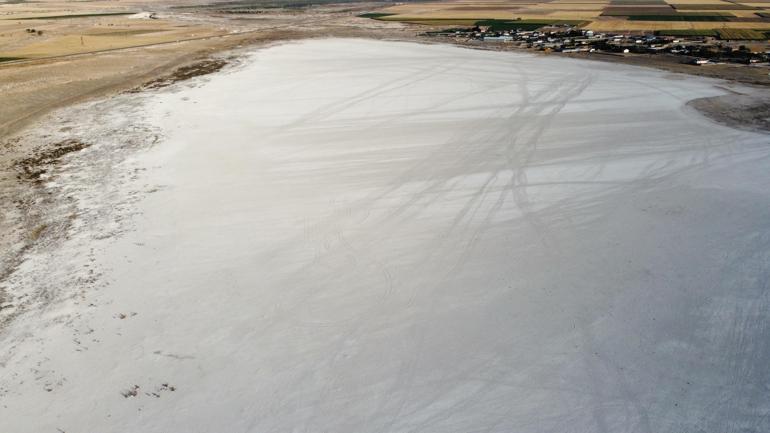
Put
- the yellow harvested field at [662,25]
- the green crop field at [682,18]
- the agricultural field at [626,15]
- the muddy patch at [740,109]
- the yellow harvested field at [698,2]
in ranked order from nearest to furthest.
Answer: the muddy patch at [740,109] < the yellow harvested field at [662,25] < the agricultural field at [626,15] < the green crop field at [682,18] < the yellow harvested field at [698,2]

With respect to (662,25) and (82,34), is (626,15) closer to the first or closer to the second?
(662,25)

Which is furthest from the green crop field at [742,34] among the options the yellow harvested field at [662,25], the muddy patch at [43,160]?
the muddy patch at [43,160]

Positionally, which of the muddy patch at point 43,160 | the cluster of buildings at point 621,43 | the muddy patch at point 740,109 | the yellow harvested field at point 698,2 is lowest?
the muddy patch at point 43,160

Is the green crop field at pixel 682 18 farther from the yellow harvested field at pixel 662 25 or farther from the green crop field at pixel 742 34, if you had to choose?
the green crop field at pixel 742 34

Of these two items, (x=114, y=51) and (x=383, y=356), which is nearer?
(x=383, y=356)

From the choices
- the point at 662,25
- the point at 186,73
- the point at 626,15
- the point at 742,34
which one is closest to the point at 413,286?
the point at 186,73

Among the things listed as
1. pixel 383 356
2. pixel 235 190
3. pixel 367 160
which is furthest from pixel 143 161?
pixel 383 356

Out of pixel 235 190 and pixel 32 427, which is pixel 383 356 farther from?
pixel 235 190
